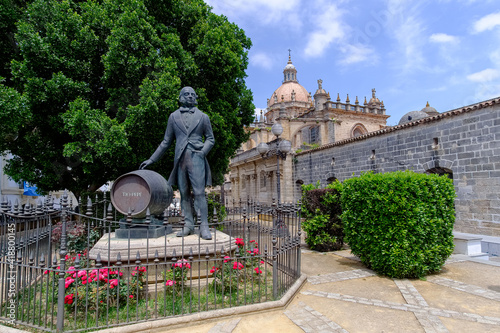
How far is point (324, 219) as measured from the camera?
27.5 ft

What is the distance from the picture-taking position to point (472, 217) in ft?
34.4

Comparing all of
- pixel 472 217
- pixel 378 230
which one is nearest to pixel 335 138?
pixel 472 217

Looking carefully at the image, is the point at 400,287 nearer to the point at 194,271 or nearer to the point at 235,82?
the point at 194,271

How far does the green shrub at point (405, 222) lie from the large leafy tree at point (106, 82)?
523 cm

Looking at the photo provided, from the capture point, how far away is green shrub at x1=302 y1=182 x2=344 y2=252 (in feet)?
27.7

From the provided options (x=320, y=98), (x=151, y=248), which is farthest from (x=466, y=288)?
(x=320, y=98)

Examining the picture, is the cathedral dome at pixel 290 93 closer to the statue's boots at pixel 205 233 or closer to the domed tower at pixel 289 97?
the domed tower at pixel 289 97

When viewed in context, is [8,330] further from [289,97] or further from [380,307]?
[289,97]

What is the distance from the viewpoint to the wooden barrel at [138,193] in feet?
17.3

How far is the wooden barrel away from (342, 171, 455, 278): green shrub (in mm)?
4095

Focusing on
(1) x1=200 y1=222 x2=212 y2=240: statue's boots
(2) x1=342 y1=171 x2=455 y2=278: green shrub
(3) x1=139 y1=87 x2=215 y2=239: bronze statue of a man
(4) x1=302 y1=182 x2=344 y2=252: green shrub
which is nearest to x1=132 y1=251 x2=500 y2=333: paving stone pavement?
(2) x1=342 y1=171 x2=455 y2=278: green shrub

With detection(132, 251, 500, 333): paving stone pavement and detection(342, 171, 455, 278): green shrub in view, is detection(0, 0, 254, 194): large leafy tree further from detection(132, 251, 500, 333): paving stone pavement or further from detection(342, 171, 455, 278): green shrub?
detection(132, 251, 500, 333): paving stone pavement

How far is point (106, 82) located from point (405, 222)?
346 inches

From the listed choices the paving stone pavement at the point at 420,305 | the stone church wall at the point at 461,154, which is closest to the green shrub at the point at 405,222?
the paving stone pavement at the point at 420,305
